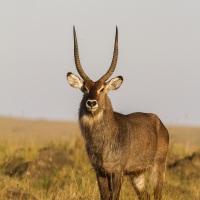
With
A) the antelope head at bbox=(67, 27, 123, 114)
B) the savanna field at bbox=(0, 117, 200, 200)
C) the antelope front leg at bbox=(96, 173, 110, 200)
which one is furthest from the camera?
the savanna field at bbox=(0, 117, 200, 200)

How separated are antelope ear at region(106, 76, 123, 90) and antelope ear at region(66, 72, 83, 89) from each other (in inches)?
17.5

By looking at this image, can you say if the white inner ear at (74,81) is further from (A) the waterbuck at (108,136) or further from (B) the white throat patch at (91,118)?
(B) the white throat patch at (91,118)

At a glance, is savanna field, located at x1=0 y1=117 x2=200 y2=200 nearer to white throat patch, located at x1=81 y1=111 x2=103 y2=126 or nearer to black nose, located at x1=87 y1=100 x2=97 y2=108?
white throat patch, located at x1=81 y1=111 x2=103 y2=126

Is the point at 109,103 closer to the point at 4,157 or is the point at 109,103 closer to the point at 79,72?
the point at 79,72

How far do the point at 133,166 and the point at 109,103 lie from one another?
116 cm

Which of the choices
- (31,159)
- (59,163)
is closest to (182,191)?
(59,163)

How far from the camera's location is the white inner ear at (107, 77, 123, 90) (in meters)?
10.1

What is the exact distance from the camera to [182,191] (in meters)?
12.2

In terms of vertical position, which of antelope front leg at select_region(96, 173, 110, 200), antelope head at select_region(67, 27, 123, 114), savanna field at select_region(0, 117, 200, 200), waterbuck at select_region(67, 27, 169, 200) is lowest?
savanna field at select_region(0, 117, 200, 200)

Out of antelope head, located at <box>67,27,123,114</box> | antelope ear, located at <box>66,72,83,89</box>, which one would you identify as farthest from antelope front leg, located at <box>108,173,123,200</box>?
antelope ear, located at <box>66,72,83,89</box>

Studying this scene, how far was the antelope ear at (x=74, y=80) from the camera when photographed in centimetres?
1015

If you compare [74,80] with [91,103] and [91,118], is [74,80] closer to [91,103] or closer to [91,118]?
[91,118]

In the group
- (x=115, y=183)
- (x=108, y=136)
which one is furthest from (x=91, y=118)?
(x=115, y=183)

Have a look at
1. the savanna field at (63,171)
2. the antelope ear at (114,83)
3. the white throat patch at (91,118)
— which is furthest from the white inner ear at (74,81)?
the savanna field at (63,171)
